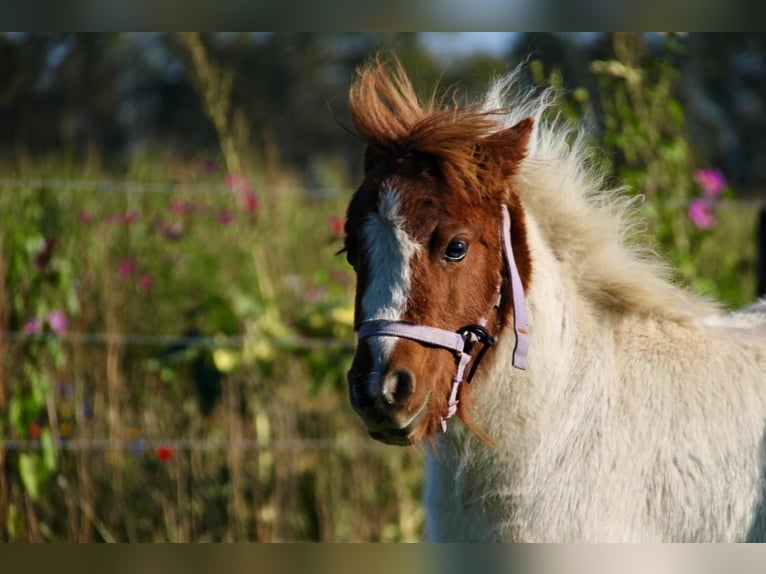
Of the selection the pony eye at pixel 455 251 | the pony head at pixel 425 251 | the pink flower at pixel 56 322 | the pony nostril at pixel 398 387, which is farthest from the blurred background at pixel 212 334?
the pony nostril at pixel 398 387

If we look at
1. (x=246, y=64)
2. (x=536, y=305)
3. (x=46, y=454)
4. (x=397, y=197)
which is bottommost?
(x=46, y=454)

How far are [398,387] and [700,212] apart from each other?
12.9 ft

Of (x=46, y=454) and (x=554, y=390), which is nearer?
(x=554, y=390)

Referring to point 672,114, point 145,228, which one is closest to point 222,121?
point 145,228

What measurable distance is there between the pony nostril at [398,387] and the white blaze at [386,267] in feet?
0.13

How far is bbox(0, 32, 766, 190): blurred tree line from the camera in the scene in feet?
49.7

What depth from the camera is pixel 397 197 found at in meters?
2.93

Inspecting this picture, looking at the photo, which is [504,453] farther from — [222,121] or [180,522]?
[222,121]

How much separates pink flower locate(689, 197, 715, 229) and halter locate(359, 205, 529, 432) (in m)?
3.34

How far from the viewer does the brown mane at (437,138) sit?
3010mm

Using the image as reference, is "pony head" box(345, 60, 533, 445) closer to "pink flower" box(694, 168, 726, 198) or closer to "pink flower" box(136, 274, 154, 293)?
"pink flower" box(136, 274, 154, 293)

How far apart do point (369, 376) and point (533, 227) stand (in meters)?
0.83

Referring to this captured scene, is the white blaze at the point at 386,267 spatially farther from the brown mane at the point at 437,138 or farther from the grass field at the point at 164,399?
the grass field at the point at 164,399
